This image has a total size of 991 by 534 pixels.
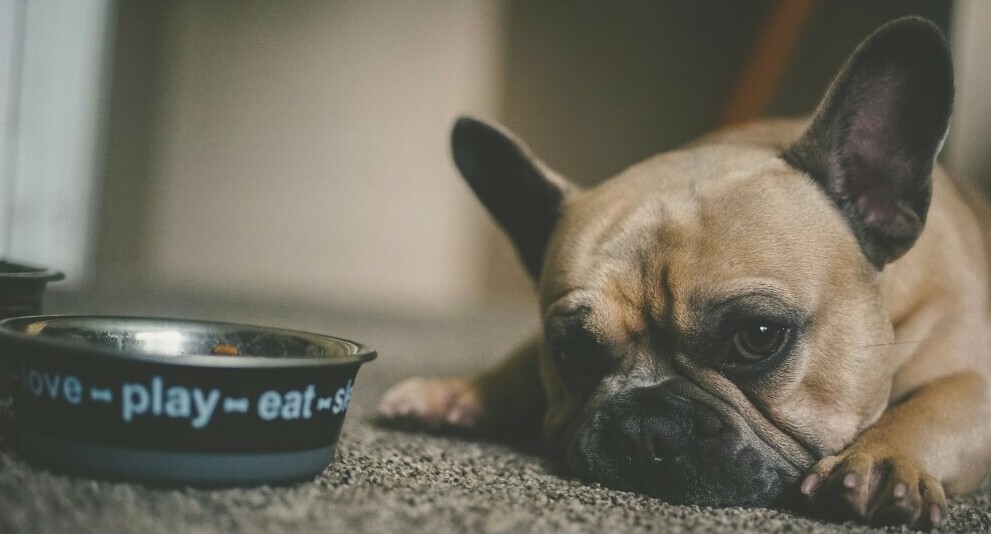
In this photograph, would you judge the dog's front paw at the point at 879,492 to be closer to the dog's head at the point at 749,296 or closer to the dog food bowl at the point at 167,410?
the dog's head at the point at 749,296

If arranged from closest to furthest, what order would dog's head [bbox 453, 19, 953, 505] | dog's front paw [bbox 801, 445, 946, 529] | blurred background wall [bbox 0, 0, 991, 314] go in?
dog's front paw [bbox 801, 445, 946, 529], dog's head [bbox 453, 19, 953, 505], blurred background wall [bbox 0, 0, 991, 314]

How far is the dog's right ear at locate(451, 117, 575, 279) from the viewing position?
1257mm

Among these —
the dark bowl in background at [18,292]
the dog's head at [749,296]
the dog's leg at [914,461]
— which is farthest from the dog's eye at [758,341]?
the dark bowl in background at [18,292]

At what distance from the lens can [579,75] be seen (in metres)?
3.47

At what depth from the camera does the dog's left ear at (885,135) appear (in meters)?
1.01

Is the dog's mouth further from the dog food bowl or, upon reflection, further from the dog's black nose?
the dog food bowl

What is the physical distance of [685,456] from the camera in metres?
0.89

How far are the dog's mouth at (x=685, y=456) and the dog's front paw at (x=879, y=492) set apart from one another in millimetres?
43

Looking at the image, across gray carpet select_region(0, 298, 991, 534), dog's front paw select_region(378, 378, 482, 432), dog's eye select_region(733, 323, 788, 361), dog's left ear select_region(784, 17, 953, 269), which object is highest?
dog's left ear select_region(784, 17, 953, 269)

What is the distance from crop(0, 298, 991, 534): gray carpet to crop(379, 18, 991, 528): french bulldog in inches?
1.8

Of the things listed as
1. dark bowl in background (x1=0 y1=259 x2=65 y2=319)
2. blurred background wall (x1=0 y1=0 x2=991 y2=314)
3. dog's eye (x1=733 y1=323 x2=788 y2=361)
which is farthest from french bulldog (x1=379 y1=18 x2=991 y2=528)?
blurred background wall (x1=0 y1=0 x2=991 y2=314)

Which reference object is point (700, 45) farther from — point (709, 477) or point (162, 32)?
point (709, 477)

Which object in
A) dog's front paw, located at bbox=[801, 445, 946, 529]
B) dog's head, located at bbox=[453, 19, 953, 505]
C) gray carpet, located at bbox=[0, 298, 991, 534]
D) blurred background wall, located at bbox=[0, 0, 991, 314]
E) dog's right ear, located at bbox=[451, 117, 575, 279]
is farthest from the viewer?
blurred background wall, located at bbox=[0, 0, 991, 314]

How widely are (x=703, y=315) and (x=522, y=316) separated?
6.78ft
